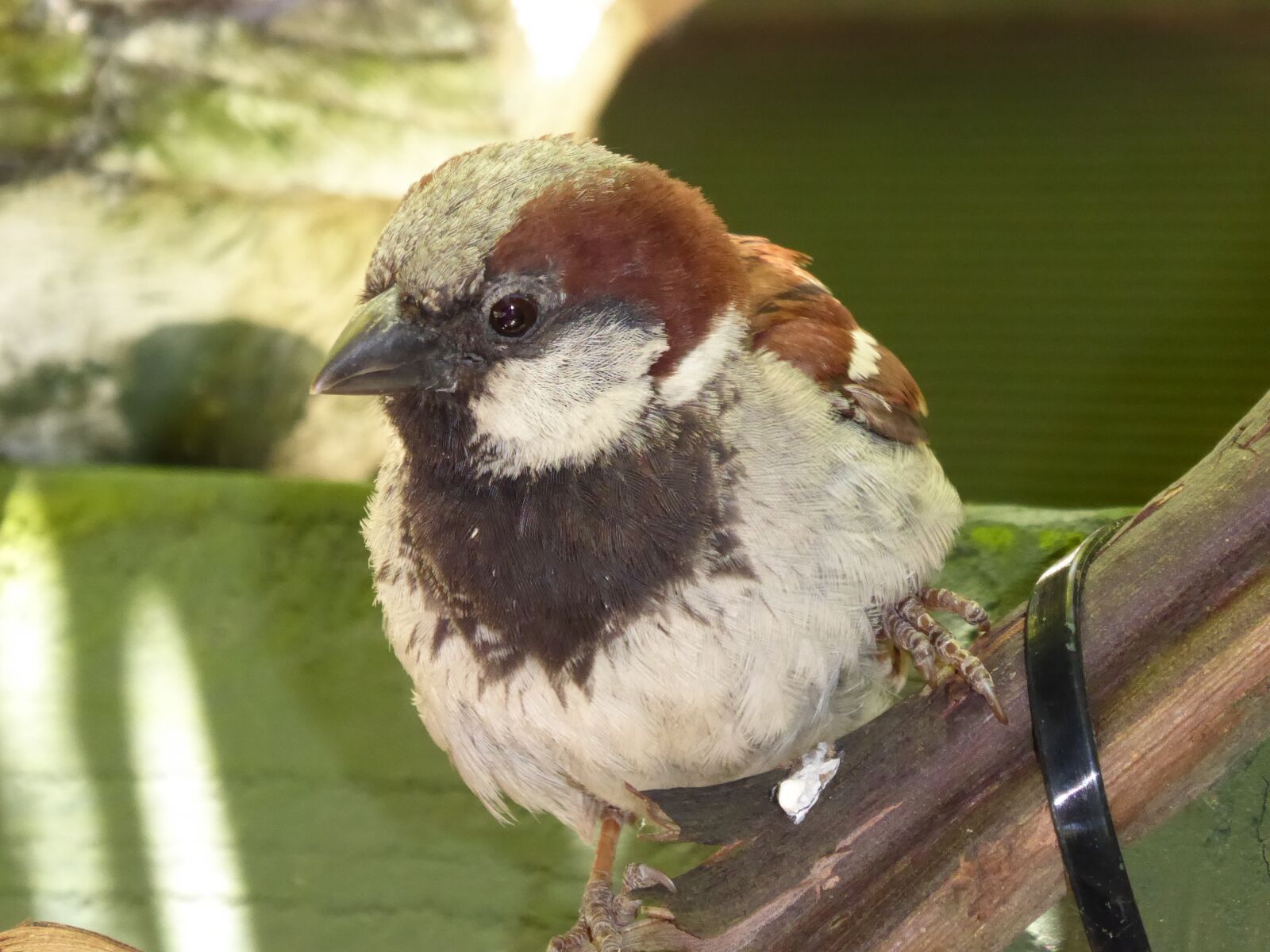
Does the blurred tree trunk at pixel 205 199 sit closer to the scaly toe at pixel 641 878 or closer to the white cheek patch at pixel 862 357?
the white cheek patch at pixel 862 357

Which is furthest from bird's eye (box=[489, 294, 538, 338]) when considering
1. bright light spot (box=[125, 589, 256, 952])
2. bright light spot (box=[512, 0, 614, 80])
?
bright light spot (box=[512, 0, 614, 80])

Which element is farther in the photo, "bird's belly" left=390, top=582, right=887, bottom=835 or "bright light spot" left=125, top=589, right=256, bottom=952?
"bright light spot" left=125, top=589, right=256, bottom=952

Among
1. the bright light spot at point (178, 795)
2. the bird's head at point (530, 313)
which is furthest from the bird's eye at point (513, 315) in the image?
the bright light spot at point (178, 795)

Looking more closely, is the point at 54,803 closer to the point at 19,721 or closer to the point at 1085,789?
the point at 19,721

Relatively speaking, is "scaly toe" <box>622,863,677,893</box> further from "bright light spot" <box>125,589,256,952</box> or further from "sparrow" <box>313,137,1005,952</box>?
"bright light spot" <box>125,589,256,952</box>

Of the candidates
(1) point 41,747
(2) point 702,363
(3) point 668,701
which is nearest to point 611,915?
(3) point 668,701

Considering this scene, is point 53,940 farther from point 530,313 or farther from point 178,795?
point 178,795
